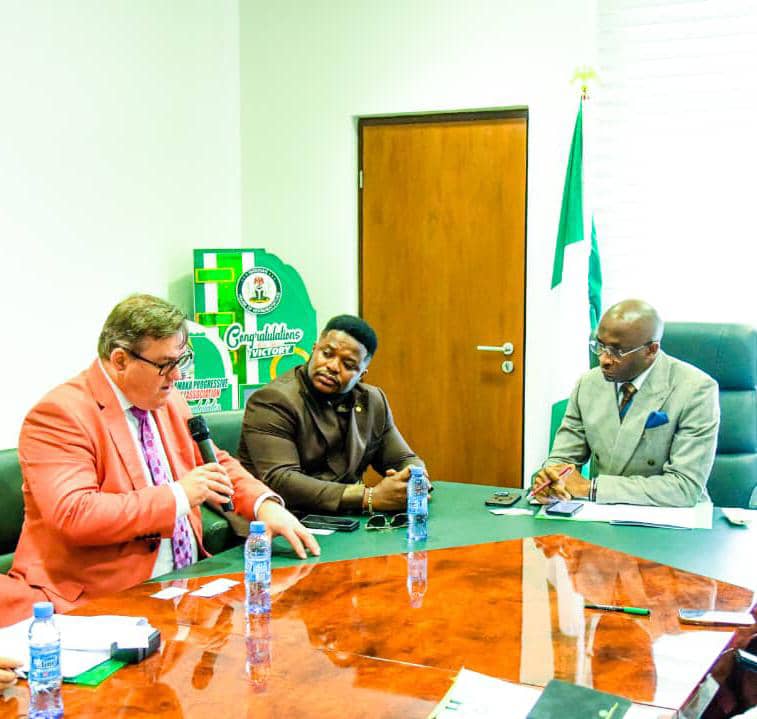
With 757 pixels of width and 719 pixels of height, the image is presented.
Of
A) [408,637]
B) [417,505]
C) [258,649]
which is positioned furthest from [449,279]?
[258,649]

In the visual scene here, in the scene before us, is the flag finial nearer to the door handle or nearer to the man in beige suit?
the door handle

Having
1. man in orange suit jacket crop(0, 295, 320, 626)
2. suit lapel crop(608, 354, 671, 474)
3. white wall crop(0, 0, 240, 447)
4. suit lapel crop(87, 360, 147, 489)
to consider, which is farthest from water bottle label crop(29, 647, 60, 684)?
white wall crop(0, 0, 240, 447)

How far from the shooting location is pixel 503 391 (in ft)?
17.1

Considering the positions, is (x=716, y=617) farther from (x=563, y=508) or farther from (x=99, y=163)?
(x=99, y=163)

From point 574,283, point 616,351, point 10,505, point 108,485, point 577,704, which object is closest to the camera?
point 577,704

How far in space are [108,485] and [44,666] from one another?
2.86 feet

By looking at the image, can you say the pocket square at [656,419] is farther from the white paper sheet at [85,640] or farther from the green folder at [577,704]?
the white paper sheet at [85,640]

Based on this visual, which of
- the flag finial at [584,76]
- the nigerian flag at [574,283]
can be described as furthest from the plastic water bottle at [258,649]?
the flag finial at [584,76]

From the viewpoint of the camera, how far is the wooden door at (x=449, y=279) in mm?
5172

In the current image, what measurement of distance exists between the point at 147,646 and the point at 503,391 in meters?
3.66

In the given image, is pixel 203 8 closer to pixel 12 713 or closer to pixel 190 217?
pixel 190 217

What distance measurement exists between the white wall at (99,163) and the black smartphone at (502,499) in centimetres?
220

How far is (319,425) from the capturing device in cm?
306

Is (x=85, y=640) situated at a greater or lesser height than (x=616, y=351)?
lesser
